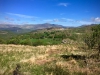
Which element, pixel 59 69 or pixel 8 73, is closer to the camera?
pixel 8 73

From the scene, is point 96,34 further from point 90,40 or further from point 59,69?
point 59,69

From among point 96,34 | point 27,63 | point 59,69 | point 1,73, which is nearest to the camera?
point 1,73

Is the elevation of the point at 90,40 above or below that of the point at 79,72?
above

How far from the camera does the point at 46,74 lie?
13.8 m

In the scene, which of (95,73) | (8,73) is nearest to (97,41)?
(95,73)

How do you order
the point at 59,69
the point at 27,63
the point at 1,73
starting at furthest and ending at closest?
1. the point at 27,63
2. the point at 59,69
3. the point at 1,73

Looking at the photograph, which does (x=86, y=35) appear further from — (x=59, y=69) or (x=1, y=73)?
(x=1, y=73)

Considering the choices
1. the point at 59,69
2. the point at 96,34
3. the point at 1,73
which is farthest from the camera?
the point at 96,34

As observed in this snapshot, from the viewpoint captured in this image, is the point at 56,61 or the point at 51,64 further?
the point at 56,61

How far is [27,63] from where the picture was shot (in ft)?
61.1

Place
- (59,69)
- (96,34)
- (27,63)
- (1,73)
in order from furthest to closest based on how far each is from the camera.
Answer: (96,34)
(27,63)
(59,69)
(1,73)

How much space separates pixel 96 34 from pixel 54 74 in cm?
1136

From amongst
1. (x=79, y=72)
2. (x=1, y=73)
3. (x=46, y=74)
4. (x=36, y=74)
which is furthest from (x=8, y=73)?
(x=79, y=72)

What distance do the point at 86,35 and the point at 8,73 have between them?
14073 millimetres
